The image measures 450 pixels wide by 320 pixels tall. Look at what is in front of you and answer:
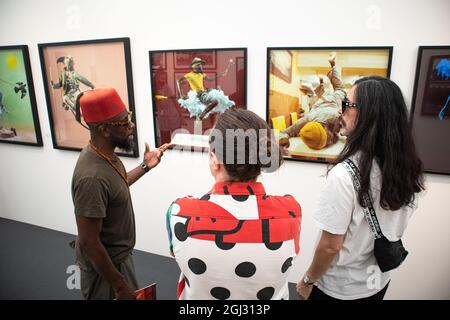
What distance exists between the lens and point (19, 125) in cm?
322

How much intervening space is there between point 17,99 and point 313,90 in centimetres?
300

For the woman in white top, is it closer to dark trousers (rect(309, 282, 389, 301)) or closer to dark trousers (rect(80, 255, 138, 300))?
dark trousers (rect(309, 282, 389, 301))

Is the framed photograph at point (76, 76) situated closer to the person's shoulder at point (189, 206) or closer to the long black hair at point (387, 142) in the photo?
the person's shoulder at point (189, 206)

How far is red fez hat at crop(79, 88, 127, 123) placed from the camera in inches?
54.1

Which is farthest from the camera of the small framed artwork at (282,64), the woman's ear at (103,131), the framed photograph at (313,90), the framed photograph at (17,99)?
the framed photograph at (17,99)

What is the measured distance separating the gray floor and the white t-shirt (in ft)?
3.92

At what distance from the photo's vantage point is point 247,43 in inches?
83.9

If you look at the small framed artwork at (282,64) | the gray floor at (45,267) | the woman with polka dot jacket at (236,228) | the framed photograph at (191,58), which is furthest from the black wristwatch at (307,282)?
the framed photograph at (191,58)

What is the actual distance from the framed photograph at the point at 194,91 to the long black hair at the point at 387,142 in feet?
3.99

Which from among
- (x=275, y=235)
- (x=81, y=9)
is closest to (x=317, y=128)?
(x=275, y=235)

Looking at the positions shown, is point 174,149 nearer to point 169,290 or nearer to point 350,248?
point 169,290

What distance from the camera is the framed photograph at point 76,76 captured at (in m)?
2.56

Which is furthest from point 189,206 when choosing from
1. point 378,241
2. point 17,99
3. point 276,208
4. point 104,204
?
point 17,99

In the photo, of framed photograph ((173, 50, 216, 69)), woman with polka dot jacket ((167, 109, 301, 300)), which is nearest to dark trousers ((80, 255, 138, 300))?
woman with polka dot jacket ((167, 109, 301, 300))
